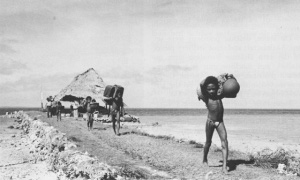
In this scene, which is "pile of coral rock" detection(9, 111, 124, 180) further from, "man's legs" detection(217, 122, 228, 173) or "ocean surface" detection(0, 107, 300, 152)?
"ocean surface" detection(0, 107, 300, 152)

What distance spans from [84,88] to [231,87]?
111 feet

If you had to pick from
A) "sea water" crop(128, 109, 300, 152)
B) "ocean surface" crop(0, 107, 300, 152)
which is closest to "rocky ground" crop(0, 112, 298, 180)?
"ocean surface" crop(0, 107, 300, 152)

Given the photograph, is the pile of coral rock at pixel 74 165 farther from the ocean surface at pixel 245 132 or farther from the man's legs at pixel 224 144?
the ocean surface at pixel 245 132

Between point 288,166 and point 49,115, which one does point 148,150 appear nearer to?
point 288,166

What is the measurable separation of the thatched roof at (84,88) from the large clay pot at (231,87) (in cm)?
3112

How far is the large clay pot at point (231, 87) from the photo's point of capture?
7402 millimetres

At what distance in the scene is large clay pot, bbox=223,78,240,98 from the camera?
7.40 metres

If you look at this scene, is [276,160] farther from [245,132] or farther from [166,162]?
[245,132]

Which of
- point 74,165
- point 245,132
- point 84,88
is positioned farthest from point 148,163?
point 84,88

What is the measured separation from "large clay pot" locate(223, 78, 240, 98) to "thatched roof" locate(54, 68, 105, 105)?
31.1 m

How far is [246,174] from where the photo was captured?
721 centimetres

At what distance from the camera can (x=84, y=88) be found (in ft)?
131

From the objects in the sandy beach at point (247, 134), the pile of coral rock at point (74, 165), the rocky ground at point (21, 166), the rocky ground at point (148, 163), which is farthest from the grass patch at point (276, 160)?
the rocky ground at point (21, 166)

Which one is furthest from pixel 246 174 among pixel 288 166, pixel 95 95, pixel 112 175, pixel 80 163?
pixel 95 95
